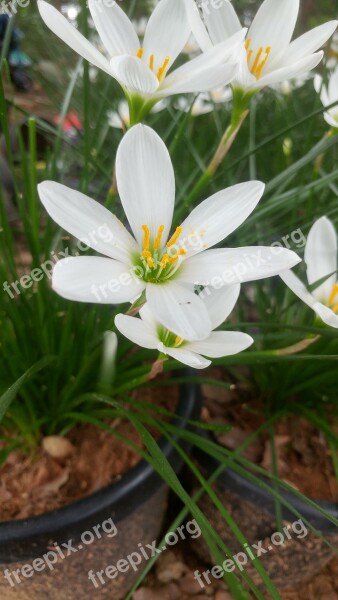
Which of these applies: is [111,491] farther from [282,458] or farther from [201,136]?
[201,136]

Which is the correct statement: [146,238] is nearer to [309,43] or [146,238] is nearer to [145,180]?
[145,180]

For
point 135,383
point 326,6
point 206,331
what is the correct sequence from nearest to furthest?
point 206,331 < point 135,383 < point 326,6

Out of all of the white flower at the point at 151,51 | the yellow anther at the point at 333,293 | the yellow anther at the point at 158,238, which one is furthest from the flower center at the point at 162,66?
the yellow anther at the point at 333,293

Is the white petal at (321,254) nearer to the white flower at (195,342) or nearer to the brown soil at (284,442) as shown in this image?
the white flower at (195,342)

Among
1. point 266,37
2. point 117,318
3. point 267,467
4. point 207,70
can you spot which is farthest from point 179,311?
point 267,467

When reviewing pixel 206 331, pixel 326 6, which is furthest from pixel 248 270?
pixel 326 6

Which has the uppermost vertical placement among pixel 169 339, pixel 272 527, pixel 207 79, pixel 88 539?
pixel 207 79

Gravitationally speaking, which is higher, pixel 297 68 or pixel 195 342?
pixel 297 68
